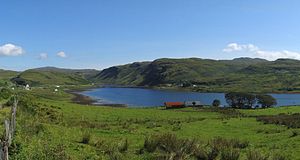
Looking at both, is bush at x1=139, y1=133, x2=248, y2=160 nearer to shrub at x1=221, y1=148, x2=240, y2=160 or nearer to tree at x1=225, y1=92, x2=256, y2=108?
shrub at x1=221, y1=148, x2=240, y2=160

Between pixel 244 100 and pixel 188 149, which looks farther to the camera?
pixel 244 100

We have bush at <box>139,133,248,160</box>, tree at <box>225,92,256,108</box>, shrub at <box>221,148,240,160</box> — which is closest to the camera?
shrub at <box>221,148,240,160</box>

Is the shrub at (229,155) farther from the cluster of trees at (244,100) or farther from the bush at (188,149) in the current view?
the cluster of trees at (244,100)

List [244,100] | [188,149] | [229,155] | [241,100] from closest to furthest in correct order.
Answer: [229,155] → [188,149] → [241,100] → [244,100]

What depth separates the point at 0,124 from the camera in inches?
1084

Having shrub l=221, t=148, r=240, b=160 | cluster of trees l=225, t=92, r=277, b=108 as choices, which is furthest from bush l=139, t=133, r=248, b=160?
cluster of trees l=225, t=92, r=277, b=108

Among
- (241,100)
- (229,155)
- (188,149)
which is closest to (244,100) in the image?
(241,100)

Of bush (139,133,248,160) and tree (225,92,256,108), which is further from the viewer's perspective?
tree (225,92,256,108)

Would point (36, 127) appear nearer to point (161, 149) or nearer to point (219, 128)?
point (161, 149)

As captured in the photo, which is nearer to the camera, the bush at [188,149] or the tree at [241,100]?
the bush at [188,149]

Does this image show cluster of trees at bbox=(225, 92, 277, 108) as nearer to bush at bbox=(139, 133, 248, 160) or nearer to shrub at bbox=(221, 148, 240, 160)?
bush at bbox=(139, 133, 248, 160)

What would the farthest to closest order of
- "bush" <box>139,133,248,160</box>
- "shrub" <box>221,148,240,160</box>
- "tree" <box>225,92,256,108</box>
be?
"tree" <box>225,92,256,108</box> < "bush" <box>139,133,248,160</box> < "shrub" <box>221,148,240,160</box>

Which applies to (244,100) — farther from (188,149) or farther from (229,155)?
(229,155)

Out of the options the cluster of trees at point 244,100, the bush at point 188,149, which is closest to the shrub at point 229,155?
the bush at point 188,149
